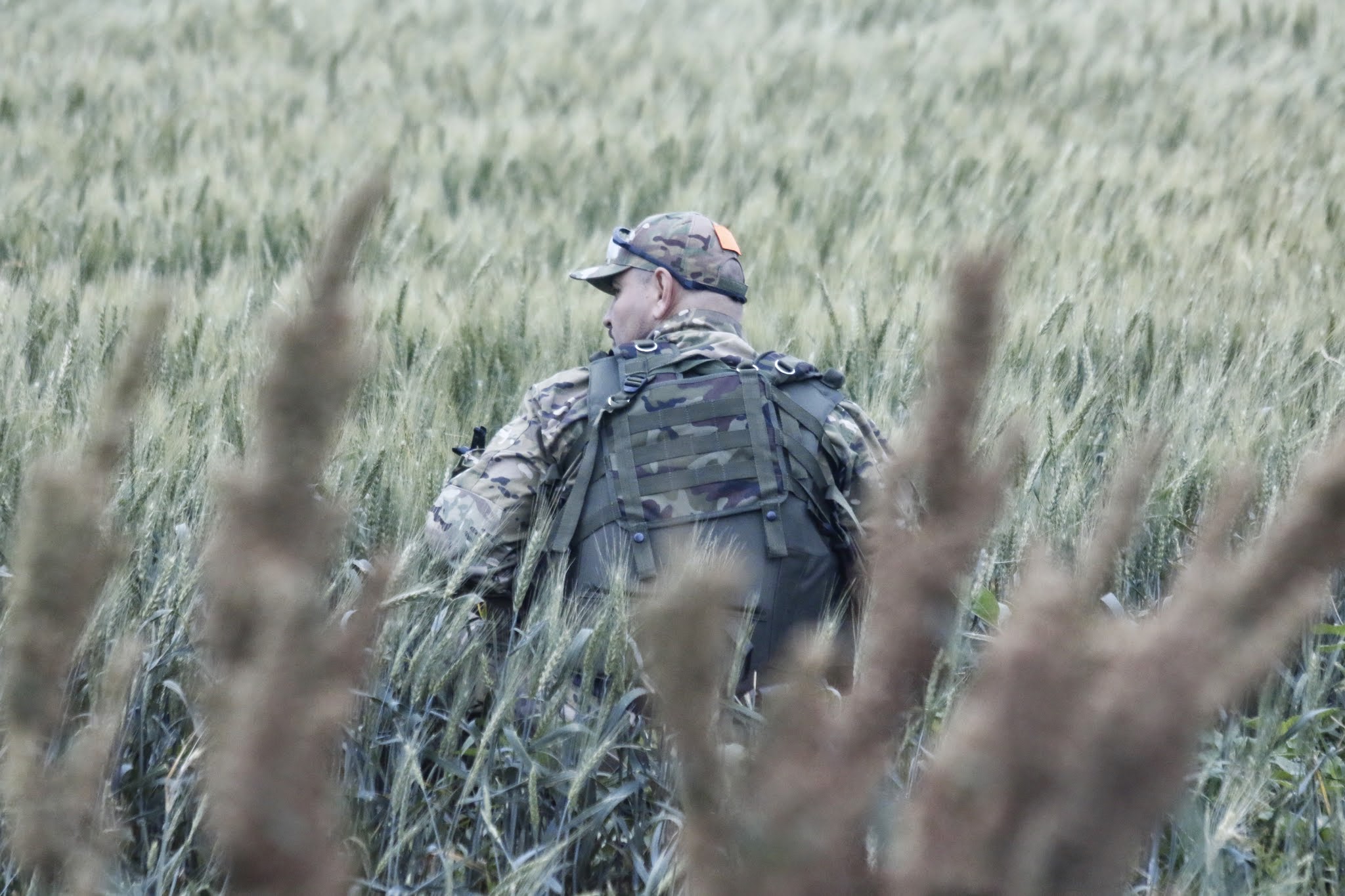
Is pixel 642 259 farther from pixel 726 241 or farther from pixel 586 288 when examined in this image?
pixel 586 288

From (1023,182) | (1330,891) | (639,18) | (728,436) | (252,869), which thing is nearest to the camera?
(252,869)

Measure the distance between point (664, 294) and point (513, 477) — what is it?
23.3 inches

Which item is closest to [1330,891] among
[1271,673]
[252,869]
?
[1271,673]

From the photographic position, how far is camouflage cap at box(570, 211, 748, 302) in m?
2.95

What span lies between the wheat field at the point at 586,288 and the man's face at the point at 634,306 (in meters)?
0.48

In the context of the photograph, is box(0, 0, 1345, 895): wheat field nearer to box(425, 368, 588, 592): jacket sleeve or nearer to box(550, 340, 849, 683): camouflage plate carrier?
box(425, 368, 588, 592): jacket sleeve

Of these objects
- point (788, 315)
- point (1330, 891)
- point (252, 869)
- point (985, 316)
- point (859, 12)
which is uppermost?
point (985, 316)

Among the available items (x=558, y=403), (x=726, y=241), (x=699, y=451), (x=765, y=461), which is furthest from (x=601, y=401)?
(x=726, y=241)

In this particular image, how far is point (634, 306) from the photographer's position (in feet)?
9.76

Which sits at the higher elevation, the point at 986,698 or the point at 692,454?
the point at 986,698

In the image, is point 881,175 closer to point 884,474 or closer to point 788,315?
point 788,315

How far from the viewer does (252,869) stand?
0.40m

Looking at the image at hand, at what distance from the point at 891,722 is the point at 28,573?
11.5 inches

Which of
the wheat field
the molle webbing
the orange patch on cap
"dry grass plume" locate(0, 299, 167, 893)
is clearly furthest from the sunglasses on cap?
"dry grass plume" locate(0, 299, 167, 893)
